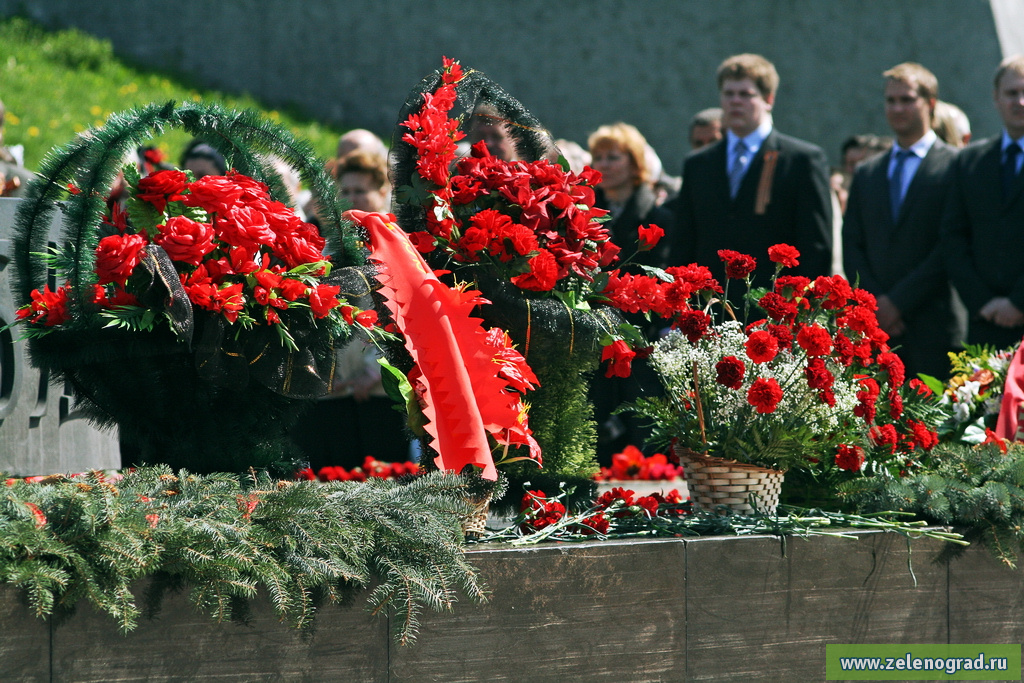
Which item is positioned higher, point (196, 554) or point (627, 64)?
point (627, 64)

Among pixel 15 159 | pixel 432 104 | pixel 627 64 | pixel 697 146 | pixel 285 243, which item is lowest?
pixel 285 243

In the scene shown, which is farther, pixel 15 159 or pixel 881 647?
pixel 15 159

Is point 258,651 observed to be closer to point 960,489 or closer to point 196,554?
point 196,554

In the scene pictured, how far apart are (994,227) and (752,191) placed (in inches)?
40.3

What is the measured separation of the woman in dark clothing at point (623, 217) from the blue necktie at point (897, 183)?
1.01 meters

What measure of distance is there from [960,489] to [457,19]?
42.0 feet

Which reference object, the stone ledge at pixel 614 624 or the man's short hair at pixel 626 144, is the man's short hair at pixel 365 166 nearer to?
the man's short hair at pixel 626 144

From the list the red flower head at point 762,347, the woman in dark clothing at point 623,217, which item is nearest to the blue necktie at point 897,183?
the woman in dark clothing at point 623,217

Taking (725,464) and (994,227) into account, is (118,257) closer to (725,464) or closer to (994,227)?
(725,464)

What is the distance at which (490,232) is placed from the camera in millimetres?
2508

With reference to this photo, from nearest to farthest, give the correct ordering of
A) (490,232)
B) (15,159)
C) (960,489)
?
(490,232), (960,489), (15,159)

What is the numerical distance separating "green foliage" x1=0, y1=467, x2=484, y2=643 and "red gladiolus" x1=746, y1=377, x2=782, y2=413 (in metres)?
0.73

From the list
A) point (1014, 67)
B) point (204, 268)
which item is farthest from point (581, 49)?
point (204, 268)

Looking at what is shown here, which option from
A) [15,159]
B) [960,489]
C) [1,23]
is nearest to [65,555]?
[960,489]
